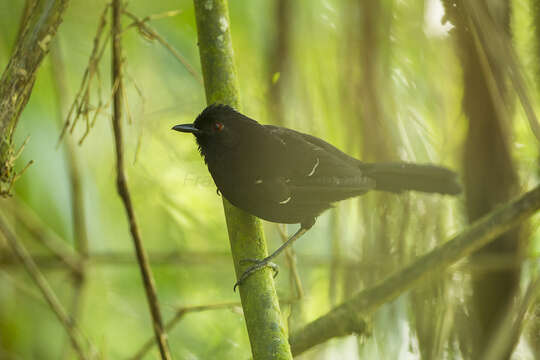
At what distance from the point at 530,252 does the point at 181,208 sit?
2571 millimetres

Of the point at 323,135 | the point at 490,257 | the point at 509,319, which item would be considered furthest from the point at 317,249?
the point at 509,319

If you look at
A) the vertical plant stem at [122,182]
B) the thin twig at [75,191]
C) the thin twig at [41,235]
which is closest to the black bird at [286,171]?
the vertical plant stem at [122,182]

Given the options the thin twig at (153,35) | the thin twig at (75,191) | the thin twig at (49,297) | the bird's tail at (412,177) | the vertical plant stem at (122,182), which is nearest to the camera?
the vertical plant stem at (122,182)

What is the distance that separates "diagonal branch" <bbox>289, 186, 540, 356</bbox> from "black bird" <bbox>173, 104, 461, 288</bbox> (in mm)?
427

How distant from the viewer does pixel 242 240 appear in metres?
2.53

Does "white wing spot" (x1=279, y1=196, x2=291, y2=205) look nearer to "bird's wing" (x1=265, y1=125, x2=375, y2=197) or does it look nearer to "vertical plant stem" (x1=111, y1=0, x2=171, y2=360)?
"bird's wing" (x1=265, y1=125, x2=375, y2=197)

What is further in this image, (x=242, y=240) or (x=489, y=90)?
(x=489, y=90)

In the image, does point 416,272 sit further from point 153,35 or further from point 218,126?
point 153,35

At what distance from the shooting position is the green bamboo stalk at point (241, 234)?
84.0 inches

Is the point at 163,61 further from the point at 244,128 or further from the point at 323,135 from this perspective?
the point at 244,128

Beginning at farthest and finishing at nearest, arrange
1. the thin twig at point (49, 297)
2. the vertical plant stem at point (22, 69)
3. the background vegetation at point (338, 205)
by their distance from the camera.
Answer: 1. the background vegetation at point (338, 205)
2. the thin twig at point (49, 297)
3. the vertical plant stem at point (22, 69)

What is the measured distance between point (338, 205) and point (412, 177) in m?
0.50

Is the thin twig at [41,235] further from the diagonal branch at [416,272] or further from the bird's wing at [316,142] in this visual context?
the diagonal branch at [416,272]

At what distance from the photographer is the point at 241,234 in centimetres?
258
